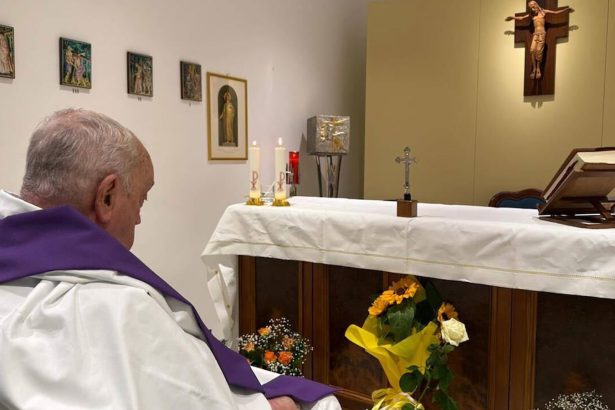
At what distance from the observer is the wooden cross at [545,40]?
14.4 feet

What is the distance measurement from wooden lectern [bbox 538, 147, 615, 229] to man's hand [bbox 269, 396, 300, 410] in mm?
1279

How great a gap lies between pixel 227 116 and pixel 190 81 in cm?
48

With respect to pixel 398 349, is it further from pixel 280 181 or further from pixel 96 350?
pixel 96 350

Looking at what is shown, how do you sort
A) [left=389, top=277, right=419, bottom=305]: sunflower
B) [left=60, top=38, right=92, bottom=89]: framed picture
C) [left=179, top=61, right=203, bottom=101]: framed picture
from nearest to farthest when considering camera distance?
1. [left=389, top=277, right=419, bottom=305]: sunflower
2. [left=60, top=38, right=92, bottom=89]: framed picture
3. [left=179, top=61, right=203, bottom=101]: framed picture

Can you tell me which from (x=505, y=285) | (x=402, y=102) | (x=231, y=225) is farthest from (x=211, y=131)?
(x=505, y=285)

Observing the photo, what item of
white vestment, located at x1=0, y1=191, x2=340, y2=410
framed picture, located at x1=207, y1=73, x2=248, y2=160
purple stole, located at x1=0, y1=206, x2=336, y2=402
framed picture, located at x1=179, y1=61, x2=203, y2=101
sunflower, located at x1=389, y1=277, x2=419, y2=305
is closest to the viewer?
white vestment, located at x1=0, y1=191, x2=340, y2=410

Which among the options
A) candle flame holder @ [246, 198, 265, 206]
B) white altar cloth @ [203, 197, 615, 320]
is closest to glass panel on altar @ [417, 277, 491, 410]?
white altar cloth @ [203, 197, 615, 320]

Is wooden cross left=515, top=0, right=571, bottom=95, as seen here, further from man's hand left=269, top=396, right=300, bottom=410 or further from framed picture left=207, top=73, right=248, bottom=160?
man's hand left=269, top=396, right=300, bottom=410

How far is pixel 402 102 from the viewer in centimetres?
521

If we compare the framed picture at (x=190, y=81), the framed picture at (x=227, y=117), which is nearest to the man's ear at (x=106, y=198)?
the framed picture at (x=190, y=81)

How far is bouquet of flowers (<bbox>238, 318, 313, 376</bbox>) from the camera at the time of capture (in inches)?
97.0

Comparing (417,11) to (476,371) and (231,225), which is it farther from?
(476,371)

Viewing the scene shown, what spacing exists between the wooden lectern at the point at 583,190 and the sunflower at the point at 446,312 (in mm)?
549

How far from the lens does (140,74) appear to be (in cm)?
350
